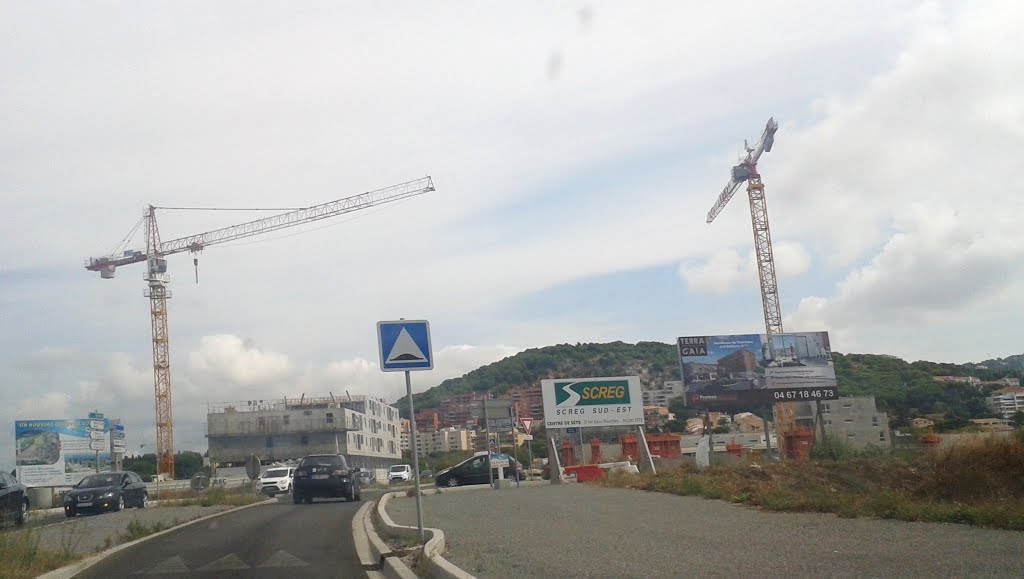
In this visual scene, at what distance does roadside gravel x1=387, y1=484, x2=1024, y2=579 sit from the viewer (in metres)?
8.63

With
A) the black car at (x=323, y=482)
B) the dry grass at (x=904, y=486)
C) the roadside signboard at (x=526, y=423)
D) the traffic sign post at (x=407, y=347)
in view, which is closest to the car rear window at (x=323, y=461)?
the black car at (x=323, y=482)

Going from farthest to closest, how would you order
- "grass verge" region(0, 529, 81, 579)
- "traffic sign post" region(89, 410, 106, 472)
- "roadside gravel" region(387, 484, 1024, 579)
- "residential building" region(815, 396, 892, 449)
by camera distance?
"traffic sign post" region(89, 410, 106, 472) → "residential building" region(815, 396, 892, 449) → "grass verge" region(0, 529, 81, 579) → "roadside gravel" region(387, 484, 1024, 579)

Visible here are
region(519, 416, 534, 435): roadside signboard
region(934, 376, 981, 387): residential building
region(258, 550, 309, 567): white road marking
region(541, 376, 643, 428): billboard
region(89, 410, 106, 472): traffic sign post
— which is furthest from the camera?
region(89, 410, 106, 472): traffic sign post

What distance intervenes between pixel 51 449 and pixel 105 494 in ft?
110

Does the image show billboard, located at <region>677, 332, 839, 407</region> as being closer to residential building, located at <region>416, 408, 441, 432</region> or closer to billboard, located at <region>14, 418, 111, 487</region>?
billboard, located at <region>14, 418, 111, 487</region>

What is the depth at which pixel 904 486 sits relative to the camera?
706 inches

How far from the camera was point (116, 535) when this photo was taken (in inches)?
624

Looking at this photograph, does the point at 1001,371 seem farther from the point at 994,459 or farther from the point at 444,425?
the point at 444,425

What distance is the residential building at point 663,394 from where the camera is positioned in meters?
51.7

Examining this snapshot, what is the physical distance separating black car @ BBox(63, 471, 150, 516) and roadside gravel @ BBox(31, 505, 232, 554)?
732 millimetres

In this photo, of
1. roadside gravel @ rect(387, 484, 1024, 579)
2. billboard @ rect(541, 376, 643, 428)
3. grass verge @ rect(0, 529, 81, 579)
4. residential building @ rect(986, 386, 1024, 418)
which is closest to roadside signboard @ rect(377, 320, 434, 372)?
roadside gravel @ rect(387, 484, 1024, 579)

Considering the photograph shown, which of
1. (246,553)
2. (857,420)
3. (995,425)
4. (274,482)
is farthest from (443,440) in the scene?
(246,553)

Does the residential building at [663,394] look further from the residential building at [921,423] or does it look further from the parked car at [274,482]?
the parked car at [274,482]

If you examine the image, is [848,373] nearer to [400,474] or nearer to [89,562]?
[400,474]
